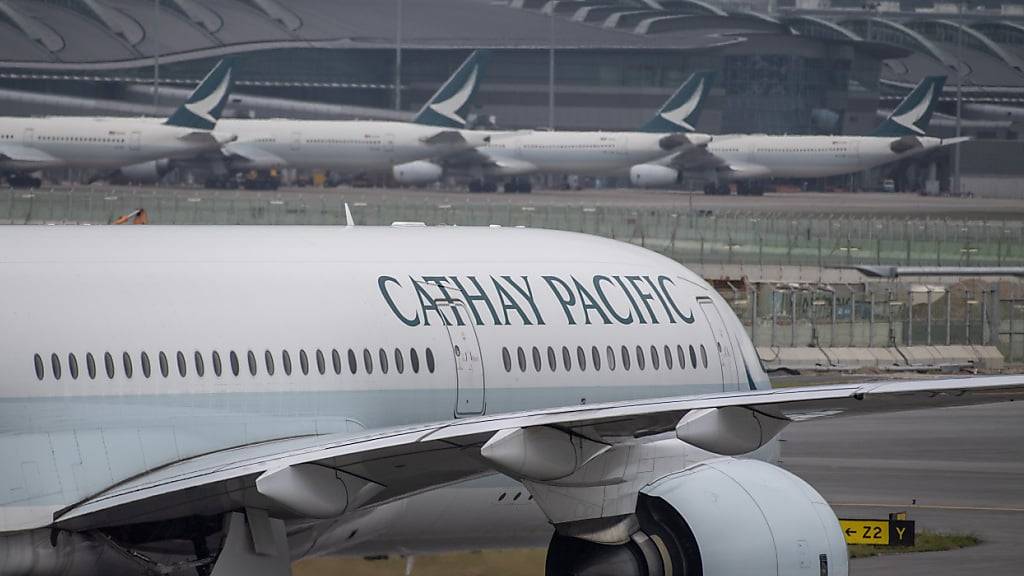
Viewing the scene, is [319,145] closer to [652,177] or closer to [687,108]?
[652,177]

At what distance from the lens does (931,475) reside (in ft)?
89.6

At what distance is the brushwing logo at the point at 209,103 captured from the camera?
102 metres

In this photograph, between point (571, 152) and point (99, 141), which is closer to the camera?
point (99, 141)

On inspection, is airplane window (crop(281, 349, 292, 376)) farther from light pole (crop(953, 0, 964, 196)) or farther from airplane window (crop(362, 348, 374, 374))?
light pole (crop(953, 0, 964, 196))

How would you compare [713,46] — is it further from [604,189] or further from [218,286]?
[218,286]

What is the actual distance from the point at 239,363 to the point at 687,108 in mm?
115467

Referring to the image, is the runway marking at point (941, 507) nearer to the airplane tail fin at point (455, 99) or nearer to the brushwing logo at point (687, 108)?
the airplane tail fin at point (455, 99)

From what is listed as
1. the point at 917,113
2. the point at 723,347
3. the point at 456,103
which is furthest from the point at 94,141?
the point at 723,347

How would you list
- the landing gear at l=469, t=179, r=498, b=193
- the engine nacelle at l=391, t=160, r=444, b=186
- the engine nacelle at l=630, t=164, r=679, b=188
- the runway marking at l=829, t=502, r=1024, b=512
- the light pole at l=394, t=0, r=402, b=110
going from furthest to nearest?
the light pole at l=394, t=0, r=402, b=110 → the landing gear at l=469, t=179, r=498, b=193 → the engine nacelle at l=630, t=164, r=679, b=188 → the engine nacelle at l=391, t=160, r=444, b=186 → the runway marking at l=829, t=502, r=1024, b=512

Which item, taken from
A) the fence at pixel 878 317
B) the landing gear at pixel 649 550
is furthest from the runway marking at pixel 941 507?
the fence at pixel 878 317

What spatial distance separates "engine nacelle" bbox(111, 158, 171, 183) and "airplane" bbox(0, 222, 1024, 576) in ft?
283

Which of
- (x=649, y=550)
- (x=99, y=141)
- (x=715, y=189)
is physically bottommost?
(x=715, y=189)

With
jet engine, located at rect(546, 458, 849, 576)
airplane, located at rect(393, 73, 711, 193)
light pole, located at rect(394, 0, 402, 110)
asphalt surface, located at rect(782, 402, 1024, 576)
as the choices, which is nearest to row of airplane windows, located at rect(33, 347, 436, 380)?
jet engine, located at rect(546, 458, 849, 576)

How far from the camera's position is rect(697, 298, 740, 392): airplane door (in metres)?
17.4
